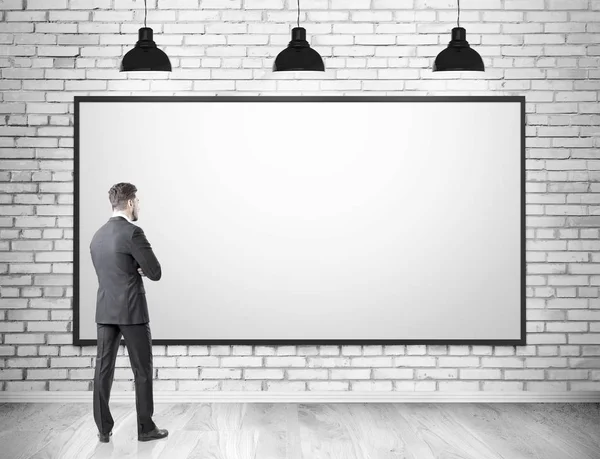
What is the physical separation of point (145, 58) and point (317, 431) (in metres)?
2.51

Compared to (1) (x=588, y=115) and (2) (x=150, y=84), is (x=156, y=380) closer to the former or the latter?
(2) (x=150, y=84)

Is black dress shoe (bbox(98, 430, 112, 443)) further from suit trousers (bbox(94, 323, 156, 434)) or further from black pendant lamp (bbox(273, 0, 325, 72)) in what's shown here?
black pendant lamp (bbox(273, 0, 325, 72))

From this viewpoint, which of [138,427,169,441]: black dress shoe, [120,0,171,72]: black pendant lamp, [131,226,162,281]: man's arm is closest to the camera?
[131,226,162,281]: man's arm

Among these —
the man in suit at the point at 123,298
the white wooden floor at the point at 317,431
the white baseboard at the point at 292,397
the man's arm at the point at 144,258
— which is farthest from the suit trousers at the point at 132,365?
the white baseboard at the point at 292,397

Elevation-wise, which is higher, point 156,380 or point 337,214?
point 337,214

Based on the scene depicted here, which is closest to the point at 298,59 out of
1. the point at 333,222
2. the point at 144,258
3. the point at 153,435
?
the point at 333,222

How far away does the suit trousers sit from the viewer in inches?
147

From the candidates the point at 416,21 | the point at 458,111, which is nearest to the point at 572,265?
the point at 458,111

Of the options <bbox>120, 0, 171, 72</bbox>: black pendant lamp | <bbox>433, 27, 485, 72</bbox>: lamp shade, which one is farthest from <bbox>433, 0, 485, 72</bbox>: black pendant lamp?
<bbox>120, 0, 171, 72</bbox>: black pendant lamp

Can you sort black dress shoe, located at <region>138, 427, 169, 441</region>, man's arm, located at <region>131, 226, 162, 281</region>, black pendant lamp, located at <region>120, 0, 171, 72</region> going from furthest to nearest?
black pendant lamp, located at <region>120, 0, 171, 72</region>, black dress shoe, located at <region>138, 427, 169, 441</region>, man's arm, located at <region>131, 226, 162, 281</region>

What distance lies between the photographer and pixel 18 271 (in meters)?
4.77

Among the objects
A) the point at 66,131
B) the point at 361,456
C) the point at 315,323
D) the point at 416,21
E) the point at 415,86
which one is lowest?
the point at 361,456

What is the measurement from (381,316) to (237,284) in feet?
3.47

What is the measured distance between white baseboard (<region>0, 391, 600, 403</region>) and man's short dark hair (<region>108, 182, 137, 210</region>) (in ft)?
5.25
